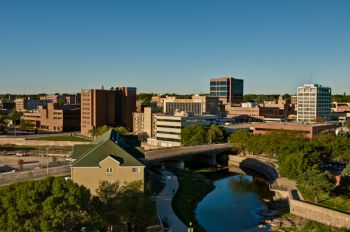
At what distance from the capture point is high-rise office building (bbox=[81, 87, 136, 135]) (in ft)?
382

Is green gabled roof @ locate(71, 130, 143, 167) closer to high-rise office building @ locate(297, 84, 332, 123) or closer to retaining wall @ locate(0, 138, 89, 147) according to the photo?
retaining wall @ locate(0, 138, 89, 147)

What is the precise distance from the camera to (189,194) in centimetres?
5241

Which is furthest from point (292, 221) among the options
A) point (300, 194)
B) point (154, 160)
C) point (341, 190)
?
point (154, 160)

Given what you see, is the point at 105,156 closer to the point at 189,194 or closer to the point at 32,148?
the point at 189,194

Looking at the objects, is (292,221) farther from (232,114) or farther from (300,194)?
(232,114)

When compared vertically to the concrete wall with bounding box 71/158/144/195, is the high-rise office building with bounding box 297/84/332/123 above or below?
above

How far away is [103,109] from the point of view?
11875cm

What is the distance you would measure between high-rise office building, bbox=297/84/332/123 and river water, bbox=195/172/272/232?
79.8 meters

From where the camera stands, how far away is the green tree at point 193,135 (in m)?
91.8

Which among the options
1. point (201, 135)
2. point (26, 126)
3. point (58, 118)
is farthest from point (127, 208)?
point (26, 126)

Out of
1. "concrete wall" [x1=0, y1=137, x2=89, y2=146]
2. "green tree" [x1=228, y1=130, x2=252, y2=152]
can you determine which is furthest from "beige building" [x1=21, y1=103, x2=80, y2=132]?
"green tree" [x1=228, y1=130, x2=252, y2=152]

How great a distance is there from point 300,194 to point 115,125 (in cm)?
8018

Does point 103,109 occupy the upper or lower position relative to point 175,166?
upper

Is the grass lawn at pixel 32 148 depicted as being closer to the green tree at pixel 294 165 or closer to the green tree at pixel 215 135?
the green tree at pixel 215 135
